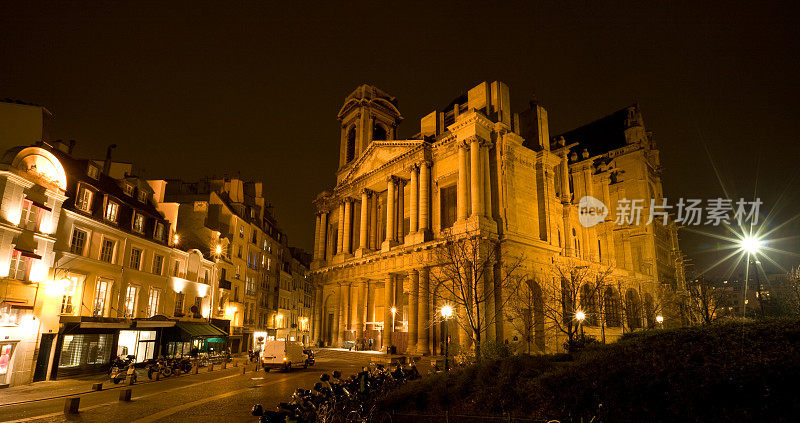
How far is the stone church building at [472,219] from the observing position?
1491 inches

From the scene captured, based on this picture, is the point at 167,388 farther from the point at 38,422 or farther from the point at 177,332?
the point at 177,332

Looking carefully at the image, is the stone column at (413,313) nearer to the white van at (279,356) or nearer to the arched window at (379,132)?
the white van at (279,356)

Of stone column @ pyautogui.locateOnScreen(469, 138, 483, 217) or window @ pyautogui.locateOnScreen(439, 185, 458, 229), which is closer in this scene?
stone column @ pyautogui.locateOnScreen(469, 138, 483, 217)

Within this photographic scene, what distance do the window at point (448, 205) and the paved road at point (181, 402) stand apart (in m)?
20.8

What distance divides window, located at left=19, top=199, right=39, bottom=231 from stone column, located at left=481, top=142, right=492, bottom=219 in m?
29.7

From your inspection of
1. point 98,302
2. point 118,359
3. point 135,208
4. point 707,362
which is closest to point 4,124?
point 135,208

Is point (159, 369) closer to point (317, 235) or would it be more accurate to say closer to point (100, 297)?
point (100, 297)

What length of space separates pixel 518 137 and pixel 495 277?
1399 centimetres

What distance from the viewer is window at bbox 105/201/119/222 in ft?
89.1

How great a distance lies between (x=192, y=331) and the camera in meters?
32.6

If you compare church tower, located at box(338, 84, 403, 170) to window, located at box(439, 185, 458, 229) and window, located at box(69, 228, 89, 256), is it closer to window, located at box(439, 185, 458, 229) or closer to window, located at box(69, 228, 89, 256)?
window, located at box(439, 185, 458, 229)

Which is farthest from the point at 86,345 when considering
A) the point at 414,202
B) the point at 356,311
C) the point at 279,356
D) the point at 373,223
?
the point at 373,223

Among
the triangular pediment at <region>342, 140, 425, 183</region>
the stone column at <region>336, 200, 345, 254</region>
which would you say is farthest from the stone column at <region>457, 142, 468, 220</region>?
the stone column at <region>336, 200, 345, 254</region>

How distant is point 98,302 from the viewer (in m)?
26.1
